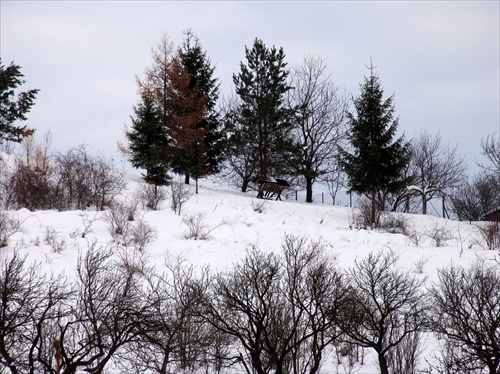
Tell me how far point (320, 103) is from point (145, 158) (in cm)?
1768

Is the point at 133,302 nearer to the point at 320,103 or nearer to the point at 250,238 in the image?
the point at 250,238

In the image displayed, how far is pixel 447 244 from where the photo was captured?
2141 centimetres

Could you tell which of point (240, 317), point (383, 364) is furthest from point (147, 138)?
point (383, 364)

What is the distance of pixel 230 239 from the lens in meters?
21.0

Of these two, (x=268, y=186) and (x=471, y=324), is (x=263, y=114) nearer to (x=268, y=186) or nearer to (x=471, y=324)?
(x=268, y=186)

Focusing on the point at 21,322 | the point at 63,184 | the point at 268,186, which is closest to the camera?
the point at 21,322

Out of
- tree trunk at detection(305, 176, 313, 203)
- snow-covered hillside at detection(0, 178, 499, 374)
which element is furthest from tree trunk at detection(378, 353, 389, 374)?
tree trunk at detection(305, 176, 313, 203)

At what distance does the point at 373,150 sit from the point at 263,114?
11.4 metres

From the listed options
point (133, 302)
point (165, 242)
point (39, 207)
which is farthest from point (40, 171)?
point (133, 302)

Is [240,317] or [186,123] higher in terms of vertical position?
[186,123]

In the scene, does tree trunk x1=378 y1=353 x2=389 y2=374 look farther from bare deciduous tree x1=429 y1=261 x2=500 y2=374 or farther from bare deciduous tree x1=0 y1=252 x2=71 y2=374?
bare deciduous tree x1=0 y1=252 x2=71 y2=374

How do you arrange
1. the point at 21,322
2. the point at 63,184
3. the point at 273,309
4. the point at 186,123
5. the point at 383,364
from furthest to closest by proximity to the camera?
the point at 186,123 < the point at 63,184 < the point at 273,309 < the point at 383,364 < the point at 21,322

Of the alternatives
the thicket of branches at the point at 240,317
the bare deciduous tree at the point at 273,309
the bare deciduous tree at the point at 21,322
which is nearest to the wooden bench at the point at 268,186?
the thicket of branches at the point at 240,317

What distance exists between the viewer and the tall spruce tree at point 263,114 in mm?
37250
